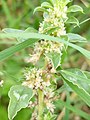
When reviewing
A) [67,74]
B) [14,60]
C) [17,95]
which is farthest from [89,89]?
[14,60]

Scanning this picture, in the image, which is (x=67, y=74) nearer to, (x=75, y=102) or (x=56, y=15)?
(x=56, y=15)

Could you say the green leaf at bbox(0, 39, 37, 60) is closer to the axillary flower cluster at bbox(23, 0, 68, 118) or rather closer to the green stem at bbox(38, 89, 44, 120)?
the axillary flower cluster at bbox(23, 0, 68, 118)

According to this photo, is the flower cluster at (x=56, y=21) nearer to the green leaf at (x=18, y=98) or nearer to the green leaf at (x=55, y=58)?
the green leaf at (x=55, y=58)

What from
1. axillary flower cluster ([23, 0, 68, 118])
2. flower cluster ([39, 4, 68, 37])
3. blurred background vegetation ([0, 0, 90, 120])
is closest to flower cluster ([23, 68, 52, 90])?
axillary flower cluster ([23, 0, 68, 118])

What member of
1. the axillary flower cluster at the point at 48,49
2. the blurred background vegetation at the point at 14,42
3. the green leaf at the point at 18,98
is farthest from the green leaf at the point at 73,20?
the blurred background vegetation at the point at 14,42

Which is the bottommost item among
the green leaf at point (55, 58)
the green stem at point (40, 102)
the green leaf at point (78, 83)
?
the green stem at point (40, 102)
